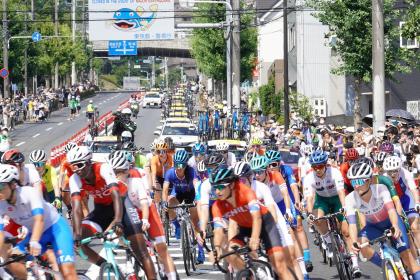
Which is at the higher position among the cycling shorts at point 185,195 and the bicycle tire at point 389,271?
the cycling shorts at point 185,195

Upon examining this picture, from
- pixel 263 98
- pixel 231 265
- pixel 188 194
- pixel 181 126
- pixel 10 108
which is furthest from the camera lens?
pixel 263 98

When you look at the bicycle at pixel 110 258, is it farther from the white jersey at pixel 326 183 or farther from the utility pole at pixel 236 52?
the utility pole at pixel 236 52

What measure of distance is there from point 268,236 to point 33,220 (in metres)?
2.67

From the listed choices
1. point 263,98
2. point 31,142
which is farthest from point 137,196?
point 263,98

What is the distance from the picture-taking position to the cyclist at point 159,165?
1962 cm

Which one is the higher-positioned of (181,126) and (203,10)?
(203,10)

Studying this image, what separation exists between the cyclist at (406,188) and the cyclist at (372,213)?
6.27 feet

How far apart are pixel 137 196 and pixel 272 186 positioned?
241 cm

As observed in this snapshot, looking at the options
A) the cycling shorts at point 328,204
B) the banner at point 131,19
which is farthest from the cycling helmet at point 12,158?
the banner at point 131,19

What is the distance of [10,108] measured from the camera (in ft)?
204

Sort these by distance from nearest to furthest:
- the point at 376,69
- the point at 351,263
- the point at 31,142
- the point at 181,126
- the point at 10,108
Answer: the point at 351,263
the point at 376,69
the point at 181,126
the point at 31,142
the point at 10,108

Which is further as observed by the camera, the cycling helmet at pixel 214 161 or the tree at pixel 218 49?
the tree at pixel 218 49

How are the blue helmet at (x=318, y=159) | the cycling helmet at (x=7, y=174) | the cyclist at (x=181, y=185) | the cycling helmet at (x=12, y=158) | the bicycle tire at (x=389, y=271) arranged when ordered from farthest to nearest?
the cyclist at (x=181, y=185) < the blue helmet at (x=318, y=159) < the cycling helmet at (x=12, y=158) < the bicycle tire at (x=389, y=271) < the cycling helmet at (x=7, y=174)

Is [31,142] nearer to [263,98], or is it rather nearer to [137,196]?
[263,98]
